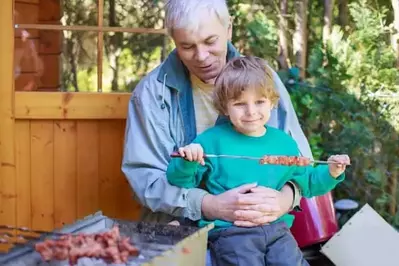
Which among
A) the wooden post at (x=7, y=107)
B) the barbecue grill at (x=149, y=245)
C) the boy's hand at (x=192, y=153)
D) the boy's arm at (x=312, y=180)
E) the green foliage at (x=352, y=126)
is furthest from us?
the green foliage at (x=352, y=126)

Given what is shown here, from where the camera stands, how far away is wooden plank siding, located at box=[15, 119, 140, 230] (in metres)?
2.92

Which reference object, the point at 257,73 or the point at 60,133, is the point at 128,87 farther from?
the point at 257,73

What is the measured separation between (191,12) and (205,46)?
122 millimetres

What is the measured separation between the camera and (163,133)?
2541 mm

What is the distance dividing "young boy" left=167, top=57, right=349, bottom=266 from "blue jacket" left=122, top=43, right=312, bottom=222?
2.4 inches

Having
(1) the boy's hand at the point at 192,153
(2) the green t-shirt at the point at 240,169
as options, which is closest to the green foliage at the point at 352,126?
(2) the green t-shirt at the point at 240,169

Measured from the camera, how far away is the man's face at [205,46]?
2505 mm

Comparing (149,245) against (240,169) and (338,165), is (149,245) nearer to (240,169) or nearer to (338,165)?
(240,169)

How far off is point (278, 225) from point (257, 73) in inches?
18.6

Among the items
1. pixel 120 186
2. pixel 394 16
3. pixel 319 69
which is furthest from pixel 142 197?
pixel 394 16

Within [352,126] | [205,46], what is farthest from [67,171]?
[352,126]

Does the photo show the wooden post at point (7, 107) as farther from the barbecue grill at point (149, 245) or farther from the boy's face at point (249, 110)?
the boy's face at point (249, 110)

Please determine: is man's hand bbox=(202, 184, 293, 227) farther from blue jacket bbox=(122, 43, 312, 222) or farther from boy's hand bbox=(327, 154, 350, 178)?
boy's hand bbox=(327, 154, 350, 178)

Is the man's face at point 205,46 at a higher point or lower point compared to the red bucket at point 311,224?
higher
